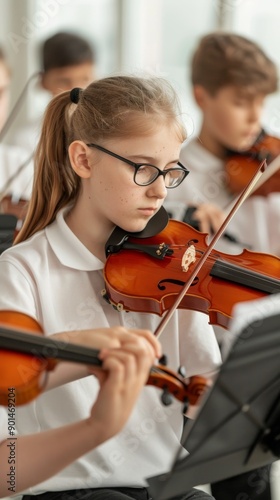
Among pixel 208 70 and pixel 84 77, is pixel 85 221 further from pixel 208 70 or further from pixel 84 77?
pixel 84 77

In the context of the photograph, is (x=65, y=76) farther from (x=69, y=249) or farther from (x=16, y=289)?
(x=16, y=289)

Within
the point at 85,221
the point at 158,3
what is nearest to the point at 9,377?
the point at 85,221

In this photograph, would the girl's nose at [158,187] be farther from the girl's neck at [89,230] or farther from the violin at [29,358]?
the violin at [29,358]

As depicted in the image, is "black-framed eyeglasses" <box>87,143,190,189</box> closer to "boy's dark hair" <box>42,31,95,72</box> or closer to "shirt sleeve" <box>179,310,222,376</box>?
"shirt sleeve" <box>179,310,222,376</box>

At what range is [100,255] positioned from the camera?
1.22 meters

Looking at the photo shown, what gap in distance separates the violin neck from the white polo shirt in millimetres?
161

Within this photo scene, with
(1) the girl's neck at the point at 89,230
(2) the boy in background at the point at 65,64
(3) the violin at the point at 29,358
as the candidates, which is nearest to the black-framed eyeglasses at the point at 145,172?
(1) the girl's neck at the point at 89,230

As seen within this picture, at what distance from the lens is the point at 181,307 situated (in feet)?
4.01

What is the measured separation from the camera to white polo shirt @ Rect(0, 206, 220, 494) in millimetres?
1113

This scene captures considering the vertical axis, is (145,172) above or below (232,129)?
above

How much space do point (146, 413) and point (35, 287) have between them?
239 millimetres

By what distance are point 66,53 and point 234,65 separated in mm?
886

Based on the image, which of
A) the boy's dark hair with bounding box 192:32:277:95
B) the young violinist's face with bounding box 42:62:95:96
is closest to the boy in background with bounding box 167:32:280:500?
the boy's dark hair with bounding box 192:32:277:95

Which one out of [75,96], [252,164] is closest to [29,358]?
[75,96]
